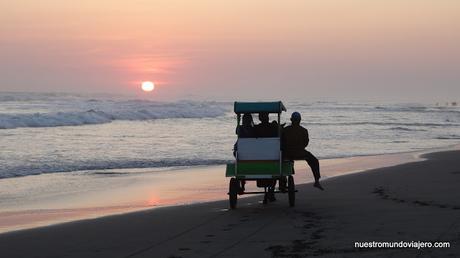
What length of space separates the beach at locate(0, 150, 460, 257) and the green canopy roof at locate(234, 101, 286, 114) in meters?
1.73

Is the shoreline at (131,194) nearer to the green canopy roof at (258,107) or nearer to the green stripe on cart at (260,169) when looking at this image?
the green stripe on cart at (260,169)

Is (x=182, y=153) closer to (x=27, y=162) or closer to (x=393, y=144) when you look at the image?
(x=27, y=162)

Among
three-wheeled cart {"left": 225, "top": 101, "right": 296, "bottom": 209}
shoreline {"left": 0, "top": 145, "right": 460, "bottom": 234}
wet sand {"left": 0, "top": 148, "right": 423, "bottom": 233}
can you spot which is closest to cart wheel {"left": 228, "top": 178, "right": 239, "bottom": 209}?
three-wheeled cart {"left": 225, "top": 101, "right": 296, "bottom": 209}

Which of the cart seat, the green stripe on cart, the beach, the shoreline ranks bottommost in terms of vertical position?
the shoreline

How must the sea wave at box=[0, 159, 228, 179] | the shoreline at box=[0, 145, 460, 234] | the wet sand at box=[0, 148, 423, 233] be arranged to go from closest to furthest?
the shoreline at box=[0, 145, 460, 234], the wet sand at box=[0, 148, 423, 233], the sea wave at box=[0, 159, 228, 179]

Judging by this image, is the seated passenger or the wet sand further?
the seated passenger

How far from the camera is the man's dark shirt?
40.4 ft

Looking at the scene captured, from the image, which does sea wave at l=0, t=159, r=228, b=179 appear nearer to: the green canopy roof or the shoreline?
the shoreline

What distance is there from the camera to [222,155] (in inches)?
950

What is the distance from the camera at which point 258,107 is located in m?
12.3

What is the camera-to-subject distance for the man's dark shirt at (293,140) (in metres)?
12.3

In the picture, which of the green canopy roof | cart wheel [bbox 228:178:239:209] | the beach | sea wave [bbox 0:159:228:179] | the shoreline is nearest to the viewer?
the beach

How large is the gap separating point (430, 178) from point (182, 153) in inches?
417

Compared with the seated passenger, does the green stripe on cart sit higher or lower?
lower
